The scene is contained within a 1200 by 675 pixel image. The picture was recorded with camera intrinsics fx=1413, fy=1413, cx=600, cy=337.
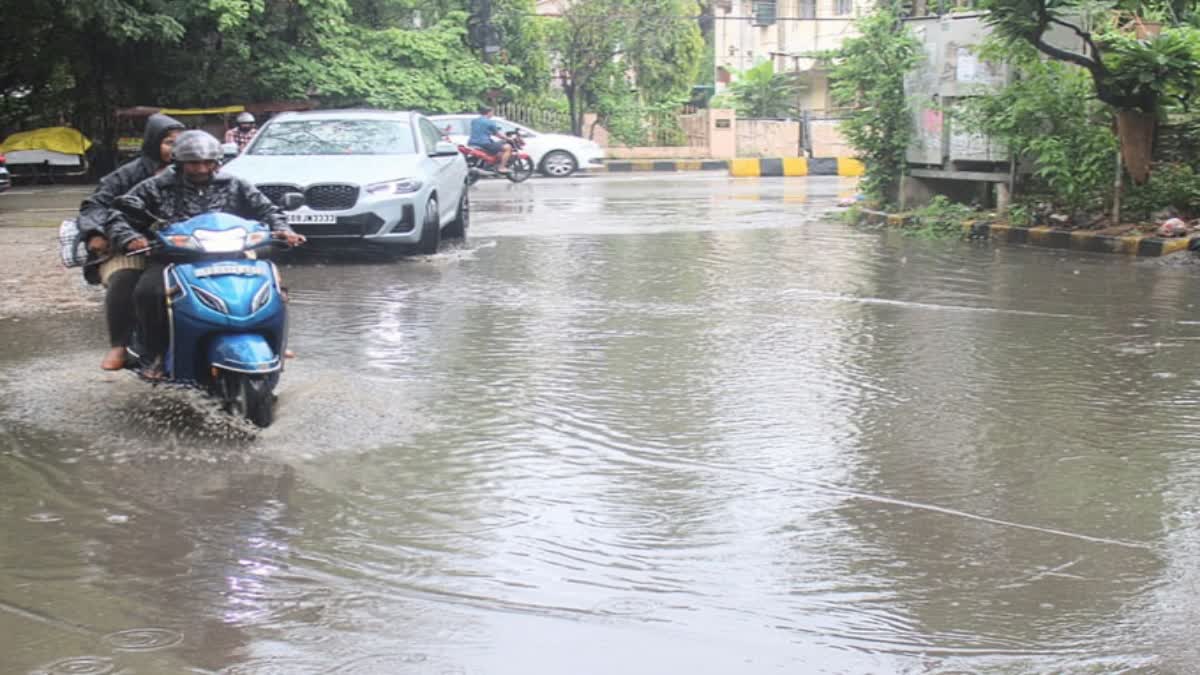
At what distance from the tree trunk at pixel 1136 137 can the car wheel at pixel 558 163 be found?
66.1ft

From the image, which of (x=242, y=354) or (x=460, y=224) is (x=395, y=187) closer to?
(x=460, y=224)

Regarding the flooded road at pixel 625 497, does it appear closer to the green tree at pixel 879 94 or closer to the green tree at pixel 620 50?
the green tree at pixel 879 94

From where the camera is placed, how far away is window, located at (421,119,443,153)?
14.2 metres

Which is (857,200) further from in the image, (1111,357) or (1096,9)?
(1111,357)

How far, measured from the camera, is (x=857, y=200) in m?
19.3

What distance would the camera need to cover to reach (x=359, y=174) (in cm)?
1288

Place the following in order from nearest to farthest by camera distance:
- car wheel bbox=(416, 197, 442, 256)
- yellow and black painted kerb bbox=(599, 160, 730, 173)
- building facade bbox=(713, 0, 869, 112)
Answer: car wheel bbox=(416, 197, 442, 256), yellow and black painted kerb bbox=(599, 160, 730, 173), building facade bbox=(713, 0, 869, 112)

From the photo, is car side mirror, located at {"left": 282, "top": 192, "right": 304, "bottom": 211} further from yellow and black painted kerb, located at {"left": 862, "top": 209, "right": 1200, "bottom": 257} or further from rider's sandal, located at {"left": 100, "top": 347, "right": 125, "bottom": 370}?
yellow and black painted kerb, located at {"left": 862, "top": 209, "right": 1200, "bottom": 257}

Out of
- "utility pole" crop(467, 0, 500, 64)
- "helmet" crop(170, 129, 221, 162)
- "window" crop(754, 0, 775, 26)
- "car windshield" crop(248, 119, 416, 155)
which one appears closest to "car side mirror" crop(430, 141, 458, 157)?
"car windshield" crop(248, 119, 416, 155)

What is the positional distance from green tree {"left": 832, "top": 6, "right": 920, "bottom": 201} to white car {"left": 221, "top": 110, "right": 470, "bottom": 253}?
5671mm

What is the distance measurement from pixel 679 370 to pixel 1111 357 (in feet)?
8.39

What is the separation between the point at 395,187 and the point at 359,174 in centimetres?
35

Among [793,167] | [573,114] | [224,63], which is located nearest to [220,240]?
[224,63]

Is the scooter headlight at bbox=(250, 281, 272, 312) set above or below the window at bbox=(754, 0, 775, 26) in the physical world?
below
